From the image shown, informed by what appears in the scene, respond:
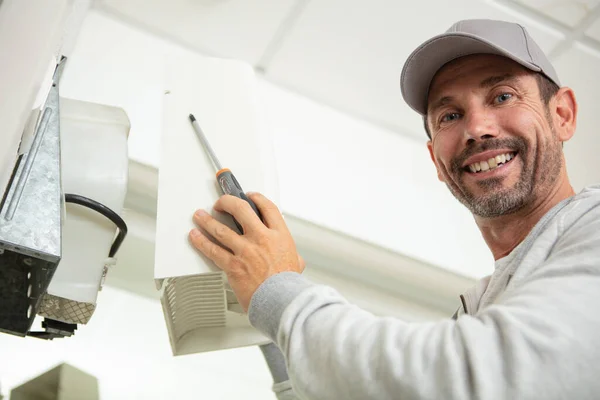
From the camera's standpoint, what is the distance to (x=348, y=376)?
50cm

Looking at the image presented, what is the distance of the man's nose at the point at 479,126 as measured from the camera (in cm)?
94

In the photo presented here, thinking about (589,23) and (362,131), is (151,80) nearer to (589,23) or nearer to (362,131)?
(362,131)

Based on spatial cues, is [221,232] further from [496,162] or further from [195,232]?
[496,162]

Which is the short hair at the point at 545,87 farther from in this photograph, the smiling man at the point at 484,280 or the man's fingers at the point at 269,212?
the man's fingers at the point at 269,212

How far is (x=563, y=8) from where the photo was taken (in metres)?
1.48

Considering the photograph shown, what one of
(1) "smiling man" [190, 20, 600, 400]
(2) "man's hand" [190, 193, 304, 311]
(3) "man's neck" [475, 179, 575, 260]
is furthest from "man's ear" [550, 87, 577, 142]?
(2) "man's hand" [190, 193, 304, 311]

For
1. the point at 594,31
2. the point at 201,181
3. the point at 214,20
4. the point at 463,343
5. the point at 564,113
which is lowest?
the point at 463,343

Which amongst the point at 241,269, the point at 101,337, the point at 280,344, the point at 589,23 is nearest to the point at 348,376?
the point at 280,344

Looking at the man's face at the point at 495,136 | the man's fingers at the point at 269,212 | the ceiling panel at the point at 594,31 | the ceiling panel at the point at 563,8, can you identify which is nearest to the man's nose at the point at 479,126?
the man's face at the point at 495,136

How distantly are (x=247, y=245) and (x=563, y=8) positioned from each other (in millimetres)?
1210

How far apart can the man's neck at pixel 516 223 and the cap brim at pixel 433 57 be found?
20 centimetres

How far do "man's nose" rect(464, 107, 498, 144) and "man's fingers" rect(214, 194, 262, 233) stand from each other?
429 mm

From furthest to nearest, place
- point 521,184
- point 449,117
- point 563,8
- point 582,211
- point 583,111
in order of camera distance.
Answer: point 583,111, point 563,8, point 449,117, point 521,184, point 582,211

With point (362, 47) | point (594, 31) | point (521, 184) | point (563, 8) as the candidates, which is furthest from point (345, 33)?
point (521, 184)
